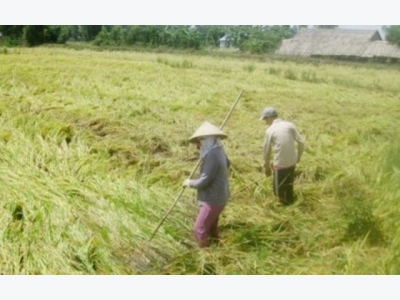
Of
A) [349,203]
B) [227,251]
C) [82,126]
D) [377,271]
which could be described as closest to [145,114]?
[82,126]

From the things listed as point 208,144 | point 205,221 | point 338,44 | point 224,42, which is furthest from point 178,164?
point 338,44

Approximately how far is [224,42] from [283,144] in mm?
698

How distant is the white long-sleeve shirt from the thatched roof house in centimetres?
56

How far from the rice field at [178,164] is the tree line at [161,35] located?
89 mm

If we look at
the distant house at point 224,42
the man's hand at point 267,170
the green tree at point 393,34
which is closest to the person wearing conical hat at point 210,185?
the man's hand at point 267,170

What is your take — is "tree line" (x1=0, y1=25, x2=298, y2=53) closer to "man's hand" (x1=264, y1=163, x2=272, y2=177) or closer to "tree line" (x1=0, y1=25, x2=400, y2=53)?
"tree line" (x1=0, y1=25, x2=400, y2=53)

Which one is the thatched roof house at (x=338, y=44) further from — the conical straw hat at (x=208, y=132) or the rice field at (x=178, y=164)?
the conical straw hat at (x=208, y=132)

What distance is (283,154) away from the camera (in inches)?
103

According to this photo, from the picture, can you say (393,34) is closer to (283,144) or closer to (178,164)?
(283,144)

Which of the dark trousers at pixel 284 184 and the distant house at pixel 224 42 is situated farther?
the distant house at pixel 224 42

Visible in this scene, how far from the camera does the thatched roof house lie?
285cm

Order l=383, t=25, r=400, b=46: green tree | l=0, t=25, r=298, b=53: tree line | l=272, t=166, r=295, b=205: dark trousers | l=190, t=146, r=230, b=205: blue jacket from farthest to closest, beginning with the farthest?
l=0, t=25, r=298, b=53: tree line, l=383, t=25, r=400, b=46: green tree, l=272, t=166, r=295, b=205: dark trousers, l=190, t=146, r=230, b=205: blue jacket

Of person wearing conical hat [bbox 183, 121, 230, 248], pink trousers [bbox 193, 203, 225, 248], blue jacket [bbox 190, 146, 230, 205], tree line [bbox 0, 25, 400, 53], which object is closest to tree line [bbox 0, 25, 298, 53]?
tree line [bbox 0, 25, 400, 53]

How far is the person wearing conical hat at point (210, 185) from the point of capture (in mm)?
2479
